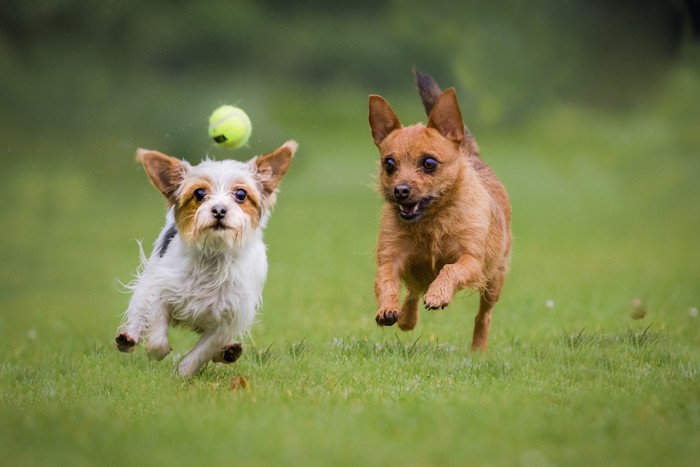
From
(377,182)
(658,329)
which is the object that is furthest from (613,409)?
(658,329)

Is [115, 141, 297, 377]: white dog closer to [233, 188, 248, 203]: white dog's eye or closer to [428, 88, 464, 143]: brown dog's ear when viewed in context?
[233, 188, 248, 203]: white dog's eye

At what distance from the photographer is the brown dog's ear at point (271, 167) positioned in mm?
5328

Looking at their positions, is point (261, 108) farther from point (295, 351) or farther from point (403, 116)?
point (295, 351)

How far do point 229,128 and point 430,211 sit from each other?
1.33 m

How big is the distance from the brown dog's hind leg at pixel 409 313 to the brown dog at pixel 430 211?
0.84 feet

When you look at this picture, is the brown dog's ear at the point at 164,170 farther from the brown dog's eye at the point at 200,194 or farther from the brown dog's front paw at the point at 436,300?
the brown dog's front paw at the point at 436,300

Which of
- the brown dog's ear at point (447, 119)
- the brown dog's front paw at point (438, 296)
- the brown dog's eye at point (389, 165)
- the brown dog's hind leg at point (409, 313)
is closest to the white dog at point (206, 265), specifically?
the brown dog's eye at point (389, 165)

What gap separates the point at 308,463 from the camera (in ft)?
11.9

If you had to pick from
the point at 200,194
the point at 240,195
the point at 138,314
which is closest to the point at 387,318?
the point at 240,195

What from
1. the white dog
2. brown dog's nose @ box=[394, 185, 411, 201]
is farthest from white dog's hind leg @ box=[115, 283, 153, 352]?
brown dog's nose @ box=[394, 185, 411, 201]

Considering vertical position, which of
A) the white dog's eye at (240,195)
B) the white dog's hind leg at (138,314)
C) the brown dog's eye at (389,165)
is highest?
the brown dog's eye at (389,165)

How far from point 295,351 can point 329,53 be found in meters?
14.3

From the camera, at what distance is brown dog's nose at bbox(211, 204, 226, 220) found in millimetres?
4923

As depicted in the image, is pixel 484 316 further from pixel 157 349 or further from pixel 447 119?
pixel 157 349
